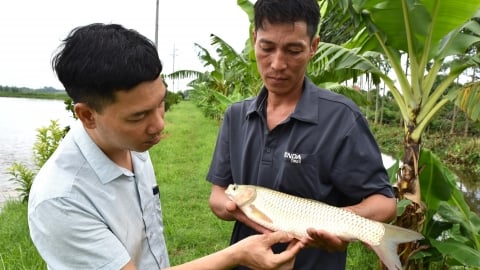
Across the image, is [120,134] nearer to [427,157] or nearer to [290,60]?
[290,60]

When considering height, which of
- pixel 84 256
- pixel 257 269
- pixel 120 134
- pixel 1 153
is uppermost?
pixel 120 134

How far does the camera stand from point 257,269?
5.63 feet

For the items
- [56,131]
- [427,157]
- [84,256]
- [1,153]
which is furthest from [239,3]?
[1,153]

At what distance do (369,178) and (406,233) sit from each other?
0.26 meters

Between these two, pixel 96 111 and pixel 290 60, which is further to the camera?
pixel 290 60

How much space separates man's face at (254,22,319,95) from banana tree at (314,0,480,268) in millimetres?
1579

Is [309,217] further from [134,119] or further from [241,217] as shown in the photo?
[134,119]

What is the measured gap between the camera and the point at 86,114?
1505 mm

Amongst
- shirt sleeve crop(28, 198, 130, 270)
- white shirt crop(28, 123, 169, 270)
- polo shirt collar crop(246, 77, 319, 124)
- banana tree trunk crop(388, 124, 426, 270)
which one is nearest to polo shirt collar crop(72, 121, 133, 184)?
white shirt crop(28, 123, 169, 270)

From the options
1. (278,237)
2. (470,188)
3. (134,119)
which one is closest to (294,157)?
(278,237)

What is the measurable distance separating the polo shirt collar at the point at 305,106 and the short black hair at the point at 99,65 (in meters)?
0.69

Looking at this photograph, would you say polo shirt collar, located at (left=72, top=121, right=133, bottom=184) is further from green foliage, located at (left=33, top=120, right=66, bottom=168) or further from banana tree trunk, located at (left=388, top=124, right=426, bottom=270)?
green foliage, located at (left=33, top=120, right=66, bottom=168)

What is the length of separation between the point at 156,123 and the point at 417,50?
111 inches

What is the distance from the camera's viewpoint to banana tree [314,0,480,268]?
11.1 feet
